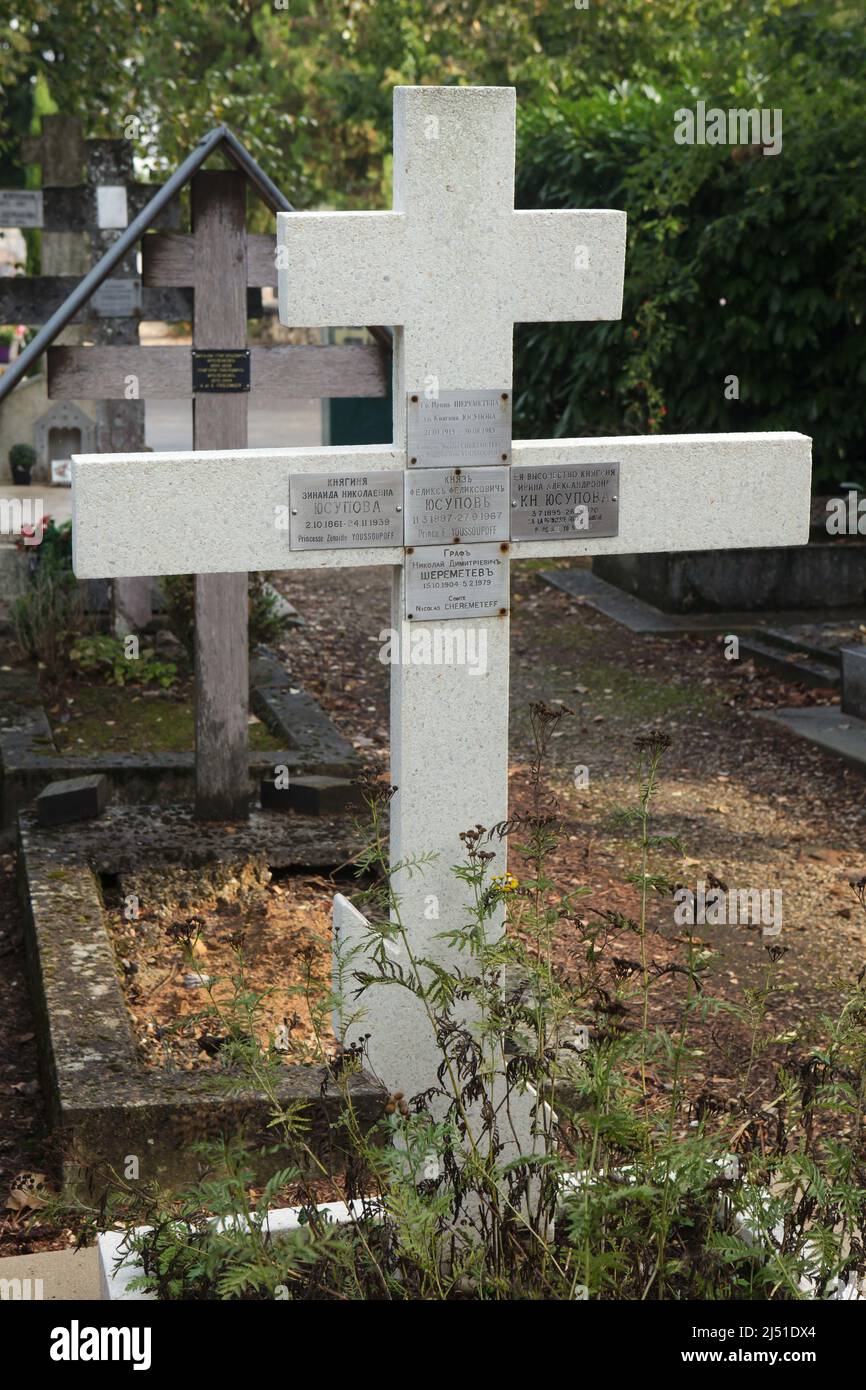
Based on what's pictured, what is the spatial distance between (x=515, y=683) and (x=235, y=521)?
561cm

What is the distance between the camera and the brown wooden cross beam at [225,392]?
6.04 metres

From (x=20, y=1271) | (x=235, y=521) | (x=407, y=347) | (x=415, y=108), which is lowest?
(x=20, y=1271)

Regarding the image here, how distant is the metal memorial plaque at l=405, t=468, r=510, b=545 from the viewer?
3.77 m

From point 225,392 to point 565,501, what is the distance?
248 cm

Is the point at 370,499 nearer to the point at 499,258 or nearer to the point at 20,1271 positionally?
the point at 499,258

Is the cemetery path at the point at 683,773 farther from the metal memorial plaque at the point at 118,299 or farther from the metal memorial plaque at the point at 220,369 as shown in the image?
the metal memorial plaque at the point at 118,299

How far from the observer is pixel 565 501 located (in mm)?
3879

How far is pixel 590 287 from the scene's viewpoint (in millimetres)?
3781

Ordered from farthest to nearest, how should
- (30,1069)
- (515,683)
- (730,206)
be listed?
(730,206) < (515,683) < (30,1069)

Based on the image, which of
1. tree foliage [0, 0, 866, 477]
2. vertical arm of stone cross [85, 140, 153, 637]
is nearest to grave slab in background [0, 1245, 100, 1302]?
vertical arm of stone cross [85, 140, 153, 637]

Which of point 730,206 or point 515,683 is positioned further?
point 730,206

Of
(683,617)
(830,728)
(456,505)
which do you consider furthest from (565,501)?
(683,617)

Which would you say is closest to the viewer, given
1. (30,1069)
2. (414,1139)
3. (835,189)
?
(414,1139)

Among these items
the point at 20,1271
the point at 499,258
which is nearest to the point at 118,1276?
the point at 20,1271
